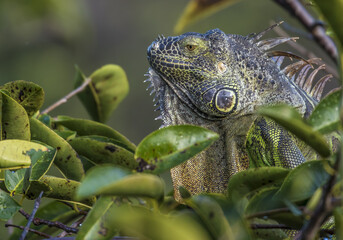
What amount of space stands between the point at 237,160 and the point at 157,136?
1.47m

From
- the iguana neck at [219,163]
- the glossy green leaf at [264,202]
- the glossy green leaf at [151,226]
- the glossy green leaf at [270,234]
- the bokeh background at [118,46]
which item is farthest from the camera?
the bokeh background at [118,46]

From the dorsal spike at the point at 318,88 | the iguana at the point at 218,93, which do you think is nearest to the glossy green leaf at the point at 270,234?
the iguana at the point at 218,93

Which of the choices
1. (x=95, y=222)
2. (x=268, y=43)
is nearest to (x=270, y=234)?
(x=95, y=222)

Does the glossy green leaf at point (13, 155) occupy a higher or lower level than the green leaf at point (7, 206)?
higher

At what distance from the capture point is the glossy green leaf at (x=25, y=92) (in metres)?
2.05

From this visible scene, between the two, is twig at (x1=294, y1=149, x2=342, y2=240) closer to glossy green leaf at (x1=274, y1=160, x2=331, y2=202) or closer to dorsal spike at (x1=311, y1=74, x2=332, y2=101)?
glossy green leaf at (x1=274, y1=160, x2=331, y2=202)

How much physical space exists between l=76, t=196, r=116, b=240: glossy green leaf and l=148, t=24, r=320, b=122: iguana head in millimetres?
1589

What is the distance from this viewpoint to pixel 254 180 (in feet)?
4.79

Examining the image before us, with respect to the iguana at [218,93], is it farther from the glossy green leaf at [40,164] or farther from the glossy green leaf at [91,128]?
the glossy green leaf at [40,164]

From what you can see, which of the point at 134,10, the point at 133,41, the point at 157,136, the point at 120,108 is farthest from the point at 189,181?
the point at 134,10

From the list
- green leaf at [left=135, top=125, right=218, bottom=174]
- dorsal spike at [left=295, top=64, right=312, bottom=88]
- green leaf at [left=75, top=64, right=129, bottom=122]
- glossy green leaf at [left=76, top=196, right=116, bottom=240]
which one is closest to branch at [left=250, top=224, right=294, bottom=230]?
green leaf at [left=135, top=125, right=218, bottom=174]

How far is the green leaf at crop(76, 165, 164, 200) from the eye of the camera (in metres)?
1.12

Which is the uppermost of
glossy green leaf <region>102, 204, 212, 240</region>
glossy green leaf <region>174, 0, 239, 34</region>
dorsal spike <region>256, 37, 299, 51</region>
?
glossy green leaf <region>174, 0, 239, 34</region>

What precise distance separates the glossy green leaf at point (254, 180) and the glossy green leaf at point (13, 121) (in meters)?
0.79
